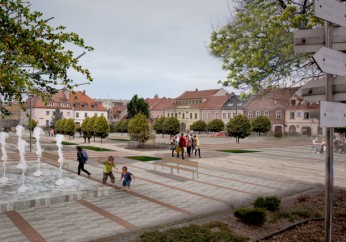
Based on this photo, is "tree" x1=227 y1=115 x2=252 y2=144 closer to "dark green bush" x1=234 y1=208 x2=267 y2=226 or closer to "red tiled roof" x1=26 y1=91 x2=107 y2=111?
"dark green bush" x1=234 y1=208 x2=267 y2=226

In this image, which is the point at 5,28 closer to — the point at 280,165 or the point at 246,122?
the point at 280,165

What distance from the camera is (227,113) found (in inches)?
2874

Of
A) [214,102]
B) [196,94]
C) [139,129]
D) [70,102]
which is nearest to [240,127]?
[139,129]

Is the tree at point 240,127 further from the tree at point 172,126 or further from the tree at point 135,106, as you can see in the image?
the tree at point 135,106

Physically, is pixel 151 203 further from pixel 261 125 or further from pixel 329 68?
pixel 261 125

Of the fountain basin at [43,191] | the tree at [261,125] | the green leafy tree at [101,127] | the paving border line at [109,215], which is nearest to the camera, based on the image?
the paving border line at [109,215]

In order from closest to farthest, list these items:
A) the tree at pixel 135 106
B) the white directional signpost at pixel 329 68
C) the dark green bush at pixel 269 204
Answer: the white directional signpost at pixel 329 68 → the dark green bush at pixel 269 204 → the tree at pixel 135 106

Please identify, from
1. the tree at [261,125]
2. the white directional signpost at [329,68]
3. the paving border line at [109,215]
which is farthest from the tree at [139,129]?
the white directional signpost at [329,68]

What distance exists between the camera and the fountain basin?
945 cm

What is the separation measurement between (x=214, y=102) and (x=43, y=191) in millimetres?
69005

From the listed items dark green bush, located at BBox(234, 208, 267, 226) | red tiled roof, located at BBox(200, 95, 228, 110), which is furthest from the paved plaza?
red tiled roof, located at BBox(200, 95, 228, 110)

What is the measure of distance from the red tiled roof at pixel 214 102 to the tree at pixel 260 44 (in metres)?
63.2

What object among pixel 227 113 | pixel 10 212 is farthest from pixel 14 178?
pixel 227 113

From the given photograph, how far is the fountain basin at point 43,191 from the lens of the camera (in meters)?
9.45
